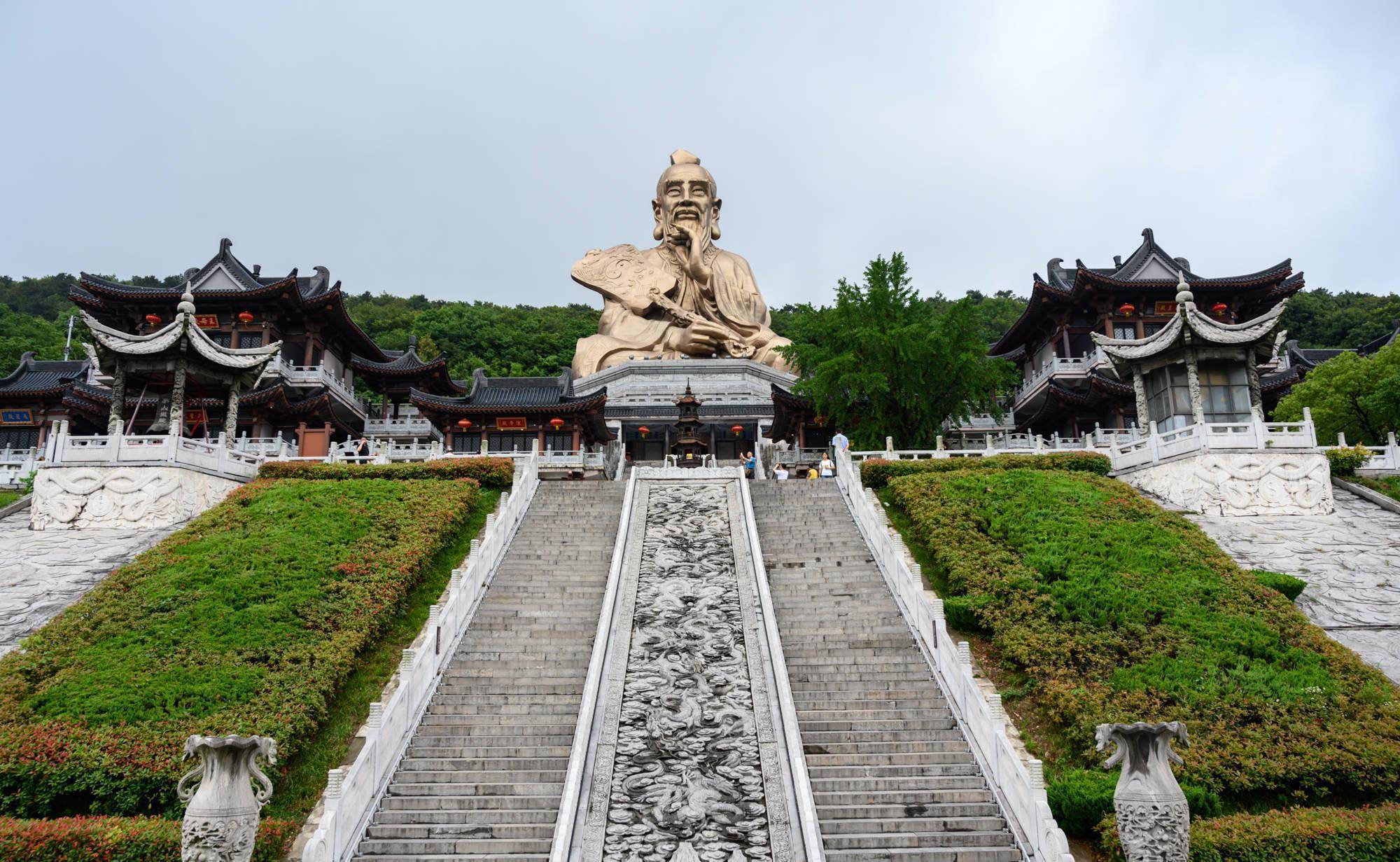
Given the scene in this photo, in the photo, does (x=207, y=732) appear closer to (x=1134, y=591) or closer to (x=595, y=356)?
(x=1134, y=591)

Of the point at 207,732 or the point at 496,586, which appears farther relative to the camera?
the point at 496,586

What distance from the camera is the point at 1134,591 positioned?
45.2ft

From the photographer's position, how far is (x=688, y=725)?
10492 millimetres

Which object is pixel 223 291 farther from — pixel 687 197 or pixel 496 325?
pixel 496 325

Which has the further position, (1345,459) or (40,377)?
(40,377)

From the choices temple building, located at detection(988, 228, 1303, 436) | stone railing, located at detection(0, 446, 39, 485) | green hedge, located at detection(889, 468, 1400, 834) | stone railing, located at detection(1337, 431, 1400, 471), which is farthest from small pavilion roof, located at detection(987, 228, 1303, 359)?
stone railing, located at detection(0, 446, 39, 485)

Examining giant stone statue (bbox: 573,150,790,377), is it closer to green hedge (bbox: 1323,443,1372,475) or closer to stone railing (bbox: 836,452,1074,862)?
green hedge (bbox: 1323,443,1372,475)

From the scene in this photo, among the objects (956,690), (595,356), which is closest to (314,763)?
(956,690)

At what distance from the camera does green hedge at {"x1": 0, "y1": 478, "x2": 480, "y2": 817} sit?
1006 centimetres

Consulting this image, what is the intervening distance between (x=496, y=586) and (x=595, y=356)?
26180 mm

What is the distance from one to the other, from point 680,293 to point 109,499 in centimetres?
2598

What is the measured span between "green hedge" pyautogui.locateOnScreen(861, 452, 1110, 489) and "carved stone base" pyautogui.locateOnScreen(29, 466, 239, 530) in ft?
44.3

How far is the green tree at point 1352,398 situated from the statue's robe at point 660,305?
18.6 metres

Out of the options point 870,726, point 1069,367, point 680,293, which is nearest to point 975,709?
point 870,726
